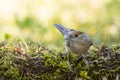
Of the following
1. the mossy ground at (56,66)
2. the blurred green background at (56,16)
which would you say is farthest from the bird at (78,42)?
the blurred green background at (56,16)

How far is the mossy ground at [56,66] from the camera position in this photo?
2.92 meters

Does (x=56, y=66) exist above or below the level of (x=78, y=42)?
below

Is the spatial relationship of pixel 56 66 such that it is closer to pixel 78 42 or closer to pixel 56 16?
pixel 78 42

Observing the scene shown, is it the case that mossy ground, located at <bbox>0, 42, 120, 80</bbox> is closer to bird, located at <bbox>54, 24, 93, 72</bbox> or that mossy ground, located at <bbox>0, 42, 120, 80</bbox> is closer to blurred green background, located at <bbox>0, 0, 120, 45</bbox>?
bird, located at <bbox>54, 24, 93, 72</bbox>

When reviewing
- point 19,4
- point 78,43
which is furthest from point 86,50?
point 19,4

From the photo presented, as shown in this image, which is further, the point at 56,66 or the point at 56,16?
the point at 56,16

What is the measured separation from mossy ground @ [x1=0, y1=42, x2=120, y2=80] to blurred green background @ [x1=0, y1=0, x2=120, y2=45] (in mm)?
1855

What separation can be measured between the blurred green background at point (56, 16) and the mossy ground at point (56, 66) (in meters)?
1.86

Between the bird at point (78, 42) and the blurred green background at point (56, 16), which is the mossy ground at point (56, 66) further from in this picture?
the blurred green background at point (56, 16)

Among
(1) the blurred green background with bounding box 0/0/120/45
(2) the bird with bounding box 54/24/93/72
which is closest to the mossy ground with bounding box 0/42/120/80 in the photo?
(2) the bird with bounding box 54/24/93/72

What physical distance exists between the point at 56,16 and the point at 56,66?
2.62m

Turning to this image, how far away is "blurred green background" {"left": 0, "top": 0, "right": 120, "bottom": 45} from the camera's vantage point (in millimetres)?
5117

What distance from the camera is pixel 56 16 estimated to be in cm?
552

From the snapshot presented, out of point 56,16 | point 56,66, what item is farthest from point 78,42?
point 56,16
